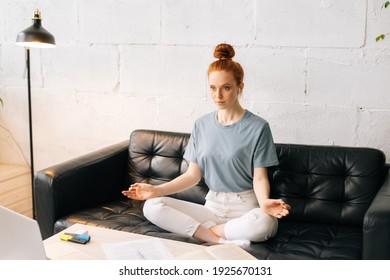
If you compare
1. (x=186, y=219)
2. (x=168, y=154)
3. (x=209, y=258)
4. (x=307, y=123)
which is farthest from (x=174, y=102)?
(x=209, y=258)

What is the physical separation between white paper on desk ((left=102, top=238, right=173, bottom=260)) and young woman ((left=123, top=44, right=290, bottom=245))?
58cm

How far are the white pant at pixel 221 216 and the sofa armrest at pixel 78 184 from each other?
1.47 feet

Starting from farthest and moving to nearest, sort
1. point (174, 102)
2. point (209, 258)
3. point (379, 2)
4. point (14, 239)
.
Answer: point (174, 102)
point (379, 2)
point (209, 258)
point (14, 239)

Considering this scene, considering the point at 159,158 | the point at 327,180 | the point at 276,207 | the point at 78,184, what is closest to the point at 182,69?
the point at 159,158

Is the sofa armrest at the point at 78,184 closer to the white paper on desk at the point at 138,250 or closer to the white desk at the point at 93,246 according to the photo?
the white desk at the point at 93,246

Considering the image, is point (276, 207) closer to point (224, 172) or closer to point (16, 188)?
point (224, 172)

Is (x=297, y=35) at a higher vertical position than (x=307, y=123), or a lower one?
higher

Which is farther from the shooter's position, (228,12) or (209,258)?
(228,12)

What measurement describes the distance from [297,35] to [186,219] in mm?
1304

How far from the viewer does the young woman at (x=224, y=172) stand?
235 cm

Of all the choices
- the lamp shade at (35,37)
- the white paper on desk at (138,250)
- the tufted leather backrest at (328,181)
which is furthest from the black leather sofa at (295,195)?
the lamp shade at (35,37)

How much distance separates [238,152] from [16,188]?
6.28 feet

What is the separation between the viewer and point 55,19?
3.49 metres

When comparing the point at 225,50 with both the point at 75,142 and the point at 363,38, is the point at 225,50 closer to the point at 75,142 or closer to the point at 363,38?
the point at 363,38
